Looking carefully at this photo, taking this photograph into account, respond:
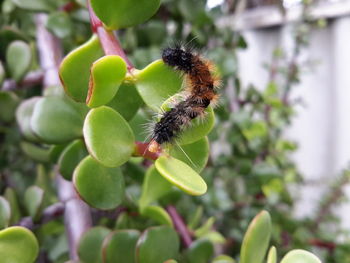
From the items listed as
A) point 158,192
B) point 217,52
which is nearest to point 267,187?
point 217,52

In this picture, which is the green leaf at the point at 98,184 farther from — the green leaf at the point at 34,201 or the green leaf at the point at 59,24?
the green leaf at the point at 59,24

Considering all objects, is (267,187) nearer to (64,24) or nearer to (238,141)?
(238,141)

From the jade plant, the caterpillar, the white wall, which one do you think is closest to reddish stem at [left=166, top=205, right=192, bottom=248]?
the jade plant

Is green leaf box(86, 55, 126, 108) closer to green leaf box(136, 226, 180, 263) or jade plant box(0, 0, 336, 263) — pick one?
jade plant box(0, 0, 336, 263)

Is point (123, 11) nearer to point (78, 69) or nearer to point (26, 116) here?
point (78, 69)

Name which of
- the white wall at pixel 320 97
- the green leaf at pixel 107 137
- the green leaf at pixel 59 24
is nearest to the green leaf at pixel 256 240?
the green leaf at pixel 107 137

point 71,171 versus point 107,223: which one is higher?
point 71,171

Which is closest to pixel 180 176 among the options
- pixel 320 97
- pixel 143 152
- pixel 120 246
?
pixel 143 152
